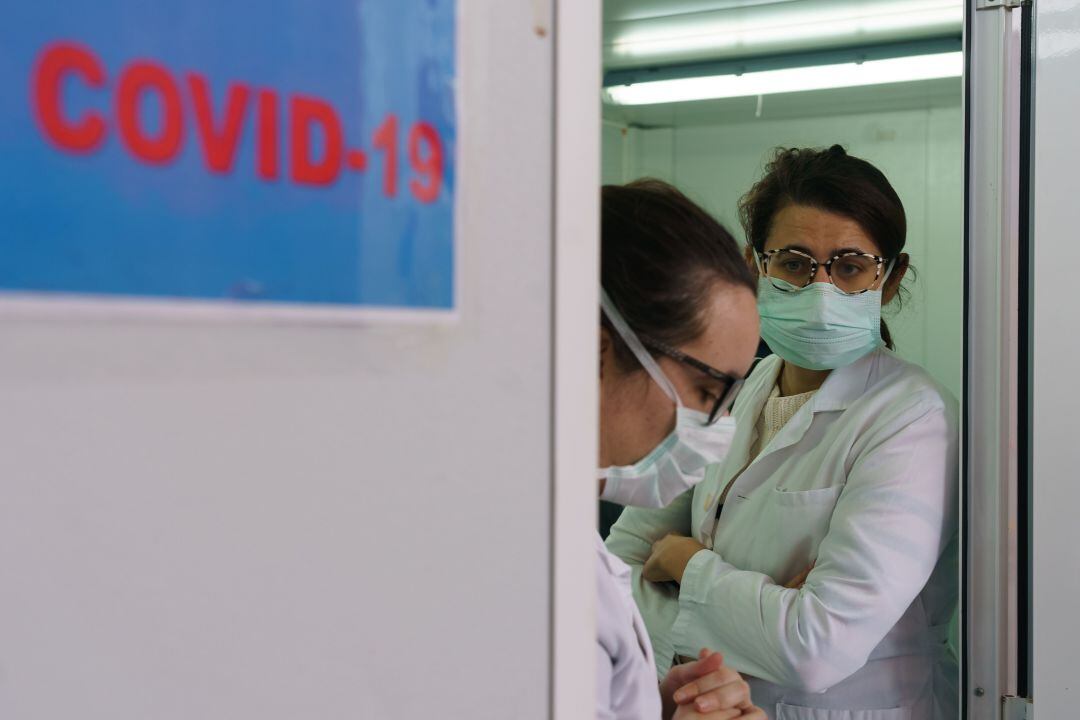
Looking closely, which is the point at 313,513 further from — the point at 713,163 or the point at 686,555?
the point at 713,163

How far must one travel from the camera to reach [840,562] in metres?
1.71

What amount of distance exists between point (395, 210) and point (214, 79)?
108mm

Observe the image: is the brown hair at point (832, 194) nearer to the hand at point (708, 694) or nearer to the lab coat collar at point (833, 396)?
the lab coat collar at point (833, 396)

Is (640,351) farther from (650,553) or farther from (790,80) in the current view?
(790,80)

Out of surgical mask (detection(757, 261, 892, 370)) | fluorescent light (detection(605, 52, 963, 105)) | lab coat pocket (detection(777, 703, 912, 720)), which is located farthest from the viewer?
fluorescent light (detection(605, 52, 963, 105))

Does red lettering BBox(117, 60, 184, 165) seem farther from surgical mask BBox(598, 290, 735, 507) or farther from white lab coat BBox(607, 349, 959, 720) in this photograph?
white lab coat BBox(607, 349, 959, 720)

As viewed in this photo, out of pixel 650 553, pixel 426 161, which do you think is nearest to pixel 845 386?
pixel 650 553

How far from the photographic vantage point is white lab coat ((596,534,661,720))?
104 cm

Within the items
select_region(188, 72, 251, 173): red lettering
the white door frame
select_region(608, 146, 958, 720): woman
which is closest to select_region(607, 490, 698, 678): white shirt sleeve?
select_region(608, 146, 958, 720): woman

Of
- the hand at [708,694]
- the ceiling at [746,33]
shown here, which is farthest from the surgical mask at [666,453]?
the ceiling at [746,33]

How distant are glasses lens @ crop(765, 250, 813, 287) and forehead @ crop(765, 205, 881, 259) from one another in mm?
20

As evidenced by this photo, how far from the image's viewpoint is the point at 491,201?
1.85ft

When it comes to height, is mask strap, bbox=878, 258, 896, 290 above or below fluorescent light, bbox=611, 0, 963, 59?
below

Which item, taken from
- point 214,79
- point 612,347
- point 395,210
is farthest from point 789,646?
point 214,79
